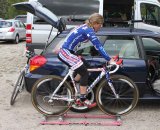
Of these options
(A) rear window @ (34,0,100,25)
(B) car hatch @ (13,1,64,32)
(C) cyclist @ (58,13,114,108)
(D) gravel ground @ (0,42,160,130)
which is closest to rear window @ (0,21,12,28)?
(A) rear window @ (34,0,100,25)

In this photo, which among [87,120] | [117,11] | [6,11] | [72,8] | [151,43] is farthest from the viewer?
[6,11]

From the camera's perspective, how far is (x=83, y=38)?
19.7 ft

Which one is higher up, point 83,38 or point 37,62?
point 83,38

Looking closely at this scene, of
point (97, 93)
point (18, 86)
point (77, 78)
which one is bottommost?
point (18, 86)

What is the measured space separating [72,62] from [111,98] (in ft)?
3.03

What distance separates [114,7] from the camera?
1434 cm

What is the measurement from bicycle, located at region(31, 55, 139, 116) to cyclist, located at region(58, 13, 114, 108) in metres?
0.13

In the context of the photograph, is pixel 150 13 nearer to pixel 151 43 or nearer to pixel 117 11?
pixel 117 11

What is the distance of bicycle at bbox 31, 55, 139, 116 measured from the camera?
6.21m

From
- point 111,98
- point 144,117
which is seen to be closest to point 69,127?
point 111,98

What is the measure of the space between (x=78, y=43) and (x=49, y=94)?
1.01m

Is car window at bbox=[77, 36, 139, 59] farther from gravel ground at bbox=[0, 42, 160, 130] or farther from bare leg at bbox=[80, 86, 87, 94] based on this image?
gravel ground at bbox=[0, 42, 160, 130]

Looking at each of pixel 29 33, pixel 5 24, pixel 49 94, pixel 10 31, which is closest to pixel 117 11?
pixel 29 33

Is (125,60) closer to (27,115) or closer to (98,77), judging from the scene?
(98,77)
